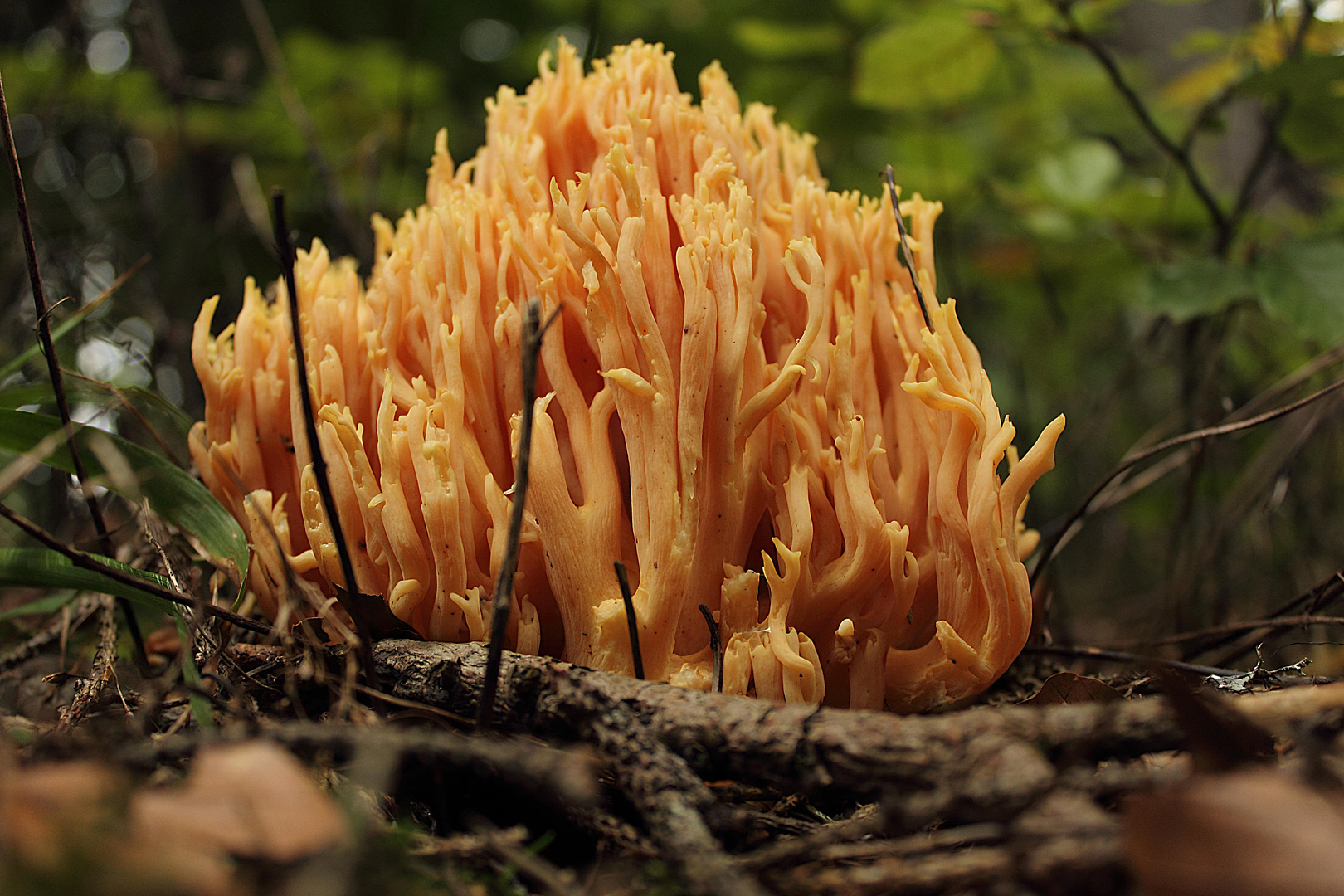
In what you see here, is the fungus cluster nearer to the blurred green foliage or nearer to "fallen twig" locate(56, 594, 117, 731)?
"fallen twig" locate(56, 594, 117, 731)

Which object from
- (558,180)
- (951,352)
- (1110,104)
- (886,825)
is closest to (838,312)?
(951,352)

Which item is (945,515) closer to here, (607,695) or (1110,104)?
(607,695)

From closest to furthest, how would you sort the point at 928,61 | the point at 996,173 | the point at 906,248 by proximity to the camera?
the point at 906,248 < the point at 928,61 < the point at 996,173

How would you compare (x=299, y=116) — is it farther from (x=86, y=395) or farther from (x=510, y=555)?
(x=510, y=555)

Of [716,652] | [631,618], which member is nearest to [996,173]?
[716,652]

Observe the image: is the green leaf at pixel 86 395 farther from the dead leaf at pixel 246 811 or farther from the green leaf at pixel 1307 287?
the green leaf at pixel 1307 287

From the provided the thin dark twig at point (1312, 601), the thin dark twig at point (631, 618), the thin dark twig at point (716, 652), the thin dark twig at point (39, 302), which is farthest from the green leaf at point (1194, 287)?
the thin dark twig at point (39, 302)
